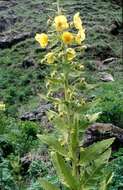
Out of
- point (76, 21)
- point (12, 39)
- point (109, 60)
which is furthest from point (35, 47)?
point (76, 21)

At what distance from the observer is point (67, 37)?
4754 mm

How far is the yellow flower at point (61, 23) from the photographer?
15.5 feet

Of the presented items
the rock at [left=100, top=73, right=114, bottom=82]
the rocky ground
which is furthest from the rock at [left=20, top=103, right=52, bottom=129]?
the rock at [left=100, top=73, right=114, bottom=82]

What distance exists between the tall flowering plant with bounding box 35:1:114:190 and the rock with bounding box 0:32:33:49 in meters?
20.5

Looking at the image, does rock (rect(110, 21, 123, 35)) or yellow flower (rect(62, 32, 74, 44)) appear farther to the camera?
rock (rect(110, 21, 123, 35))

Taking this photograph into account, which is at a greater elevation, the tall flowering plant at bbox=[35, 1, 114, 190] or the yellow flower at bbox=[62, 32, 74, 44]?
the yellow flower at bbox=[62, 32, 74, 44]

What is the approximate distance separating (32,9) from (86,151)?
82.3ft

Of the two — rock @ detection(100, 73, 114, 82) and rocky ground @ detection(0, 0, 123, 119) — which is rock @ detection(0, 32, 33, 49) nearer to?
rocky ground @ detection(0, 0, 123, 119)

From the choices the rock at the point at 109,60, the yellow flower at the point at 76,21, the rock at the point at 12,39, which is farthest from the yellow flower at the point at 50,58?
the rock at the point at 12,39

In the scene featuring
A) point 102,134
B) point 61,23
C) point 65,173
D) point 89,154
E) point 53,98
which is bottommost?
point 102,134

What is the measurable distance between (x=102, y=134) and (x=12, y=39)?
16.0 metres

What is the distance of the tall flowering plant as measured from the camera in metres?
4.77

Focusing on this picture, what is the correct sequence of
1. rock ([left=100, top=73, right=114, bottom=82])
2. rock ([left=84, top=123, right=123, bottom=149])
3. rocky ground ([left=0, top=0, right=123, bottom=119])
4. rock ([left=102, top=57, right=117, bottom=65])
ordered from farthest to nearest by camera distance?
1. rock ([left=102, top=57, right=117, bottom=65])
2. rocky ground ([left=0, top=0, right=123, bottom=119])
3. rock ([left=100, top=73, right=114, bottom=82])
4. rock ([left=84, top=123, right=123, bottom=149])

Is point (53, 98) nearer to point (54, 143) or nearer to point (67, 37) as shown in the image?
point (54, 143)
